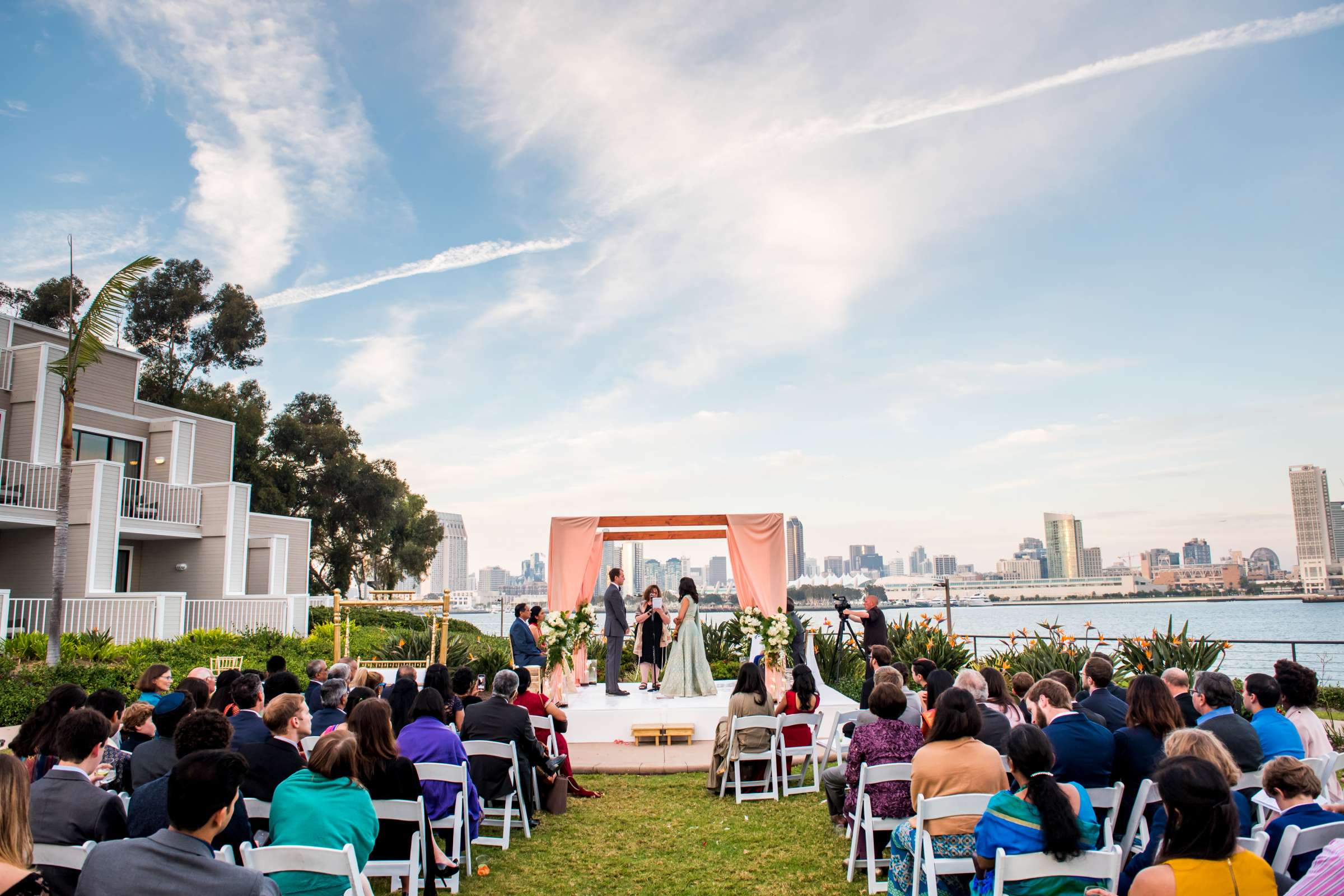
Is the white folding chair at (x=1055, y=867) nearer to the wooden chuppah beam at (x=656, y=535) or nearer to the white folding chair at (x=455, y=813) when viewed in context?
the white folding chair at (x=455, y=813)

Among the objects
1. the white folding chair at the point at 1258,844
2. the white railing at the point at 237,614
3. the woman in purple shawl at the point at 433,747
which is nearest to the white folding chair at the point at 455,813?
the woman in purple shawl at the point at 433,747

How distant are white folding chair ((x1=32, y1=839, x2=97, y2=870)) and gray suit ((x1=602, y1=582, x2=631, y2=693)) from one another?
32.4 ft

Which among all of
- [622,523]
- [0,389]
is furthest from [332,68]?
[622,523]

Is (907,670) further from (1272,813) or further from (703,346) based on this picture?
(703,346)

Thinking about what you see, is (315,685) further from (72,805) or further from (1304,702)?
(1304,702)

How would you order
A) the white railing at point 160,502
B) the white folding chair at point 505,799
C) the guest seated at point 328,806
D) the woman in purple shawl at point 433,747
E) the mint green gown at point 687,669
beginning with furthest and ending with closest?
the white railing at point 160,502
the mint green gown at point 687,669
the white folding chair at point 505,799
the woman in purple shawl at point 433,747
the guest seated at point 328,806

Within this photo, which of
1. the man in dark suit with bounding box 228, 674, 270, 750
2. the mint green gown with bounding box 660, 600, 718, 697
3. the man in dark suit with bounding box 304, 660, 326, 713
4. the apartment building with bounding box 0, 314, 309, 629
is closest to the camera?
the man in dark suit with bounding box 228, 674, 270, 750

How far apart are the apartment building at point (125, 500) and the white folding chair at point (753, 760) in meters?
15.0

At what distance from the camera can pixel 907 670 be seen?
13.0 m

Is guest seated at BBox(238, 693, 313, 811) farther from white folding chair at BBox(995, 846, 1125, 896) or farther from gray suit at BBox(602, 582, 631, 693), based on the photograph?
gray suit at BBox(602, 582, 631, 693)

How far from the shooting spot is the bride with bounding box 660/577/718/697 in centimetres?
1245

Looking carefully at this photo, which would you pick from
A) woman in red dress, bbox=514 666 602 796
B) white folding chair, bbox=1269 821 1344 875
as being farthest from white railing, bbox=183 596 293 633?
white folding chair, bbox=1269 821 1344 875

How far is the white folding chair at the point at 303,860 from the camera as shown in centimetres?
315

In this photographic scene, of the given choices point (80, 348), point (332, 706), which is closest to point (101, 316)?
point (80, 348)
